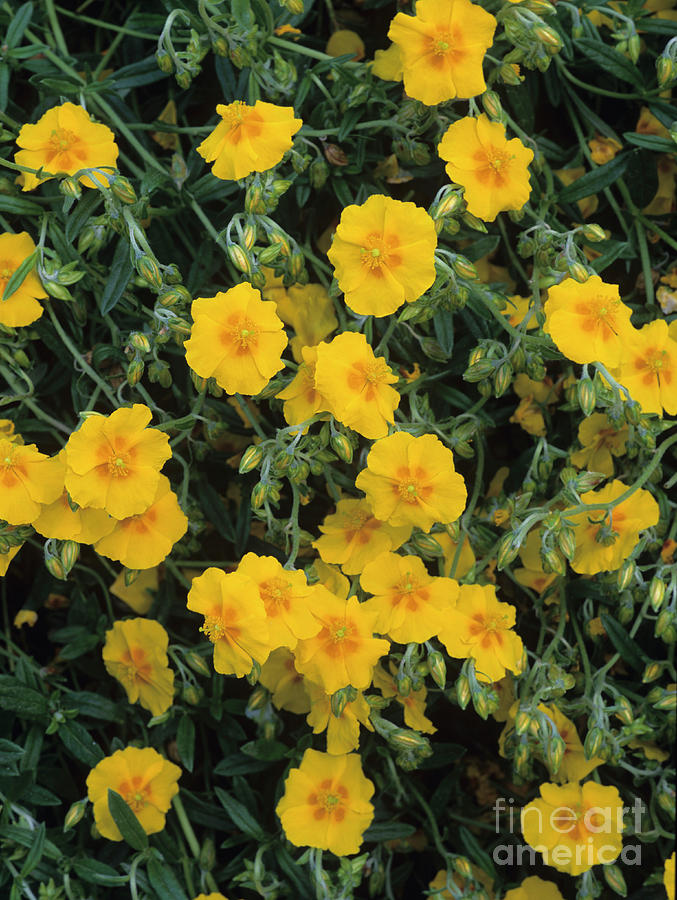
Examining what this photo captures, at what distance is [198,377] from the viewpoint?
5.65 feet

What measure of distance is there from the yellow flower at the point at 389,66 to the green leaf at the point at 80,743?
151 centimetres

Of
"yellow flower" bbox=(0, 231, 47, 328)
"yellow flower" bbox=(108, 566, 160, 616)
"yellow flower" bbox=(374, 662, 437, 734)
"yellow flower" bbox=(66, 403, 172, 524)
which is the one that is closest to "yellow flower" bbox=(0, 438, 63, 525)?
"yellow flower" bbox=(66, 403, 172, 524)

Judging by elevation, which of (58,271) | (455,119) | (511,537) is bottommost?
(511,537)

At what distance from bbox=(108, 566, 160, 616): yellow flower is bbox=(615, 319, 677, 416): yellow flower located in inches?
43.8

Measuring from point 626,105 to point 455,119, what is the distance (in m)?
0.58

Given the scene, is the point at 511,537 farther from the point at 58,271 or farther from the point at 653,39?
the point at 653,39

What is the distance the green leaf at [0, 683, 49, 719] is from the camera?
75.8 inches

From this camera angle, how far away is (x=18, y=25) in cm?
190

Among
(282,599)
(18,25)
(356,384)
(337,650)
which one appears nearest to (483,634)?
(337,650)

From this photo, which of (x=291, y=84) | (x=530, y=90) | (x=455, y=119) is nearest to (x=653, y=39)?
(x=530, y=90)

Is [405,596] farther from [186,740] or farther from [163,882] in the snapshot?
[163,882]

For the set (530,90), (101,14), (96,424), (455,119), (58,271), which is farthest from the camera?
(101,14)

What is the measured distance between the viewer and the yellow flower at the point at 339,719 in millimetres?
1747

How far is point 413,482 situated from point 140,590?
83cm
